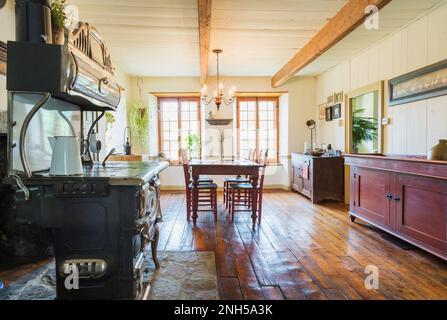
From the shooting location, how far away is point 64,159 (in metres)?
1.81

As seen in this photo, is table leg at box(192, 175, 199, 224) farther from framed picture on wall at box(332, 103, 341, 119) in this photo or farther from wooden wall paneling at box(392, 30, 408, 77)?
framed picture on wall at box(332, 103, 341, 119)

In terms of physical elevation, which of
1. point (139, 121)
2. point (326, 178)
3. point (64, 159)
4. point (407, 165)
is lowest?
point (326, 178)

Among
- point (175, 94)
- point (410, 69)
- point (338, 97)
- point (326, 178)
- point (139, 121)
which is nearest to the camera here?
point (410, 69)

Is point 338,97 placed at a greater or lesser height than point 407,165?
greater

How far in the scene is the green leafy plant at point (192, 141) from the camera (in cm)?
671

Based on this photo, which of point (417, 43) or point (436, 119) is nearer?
point (436, 119)

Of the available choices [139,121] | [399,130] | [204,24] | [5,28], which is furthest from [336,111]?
[5,28]

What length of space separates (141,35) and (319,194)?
3718 millimetres

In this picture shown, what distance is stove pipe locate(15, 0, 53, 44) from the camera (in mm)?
1817

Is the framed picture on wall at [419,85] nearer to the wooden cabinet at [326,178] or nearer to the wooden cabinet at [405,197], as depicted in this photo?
the wooden cabinet at [405,197]

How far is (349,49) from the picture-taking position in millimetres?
4766

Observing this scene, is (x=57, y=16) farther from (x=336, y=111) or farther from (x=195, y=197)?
(x=336, y=111)

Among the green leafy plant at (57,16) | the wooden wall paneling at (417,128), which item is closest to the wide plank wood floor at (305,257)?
the wooden wall paneling at (417,128)

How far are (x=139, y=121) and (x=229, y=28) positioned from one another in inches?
125
